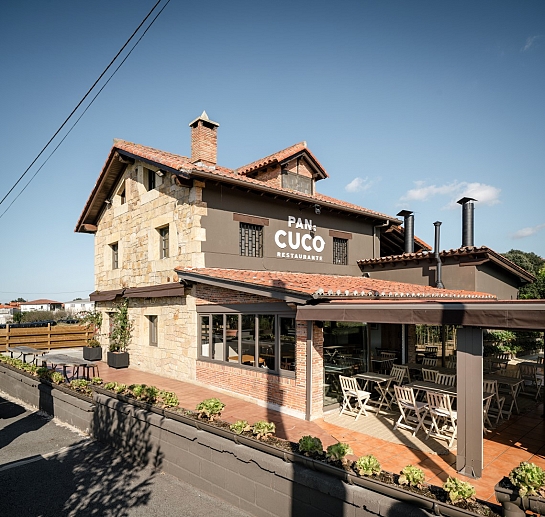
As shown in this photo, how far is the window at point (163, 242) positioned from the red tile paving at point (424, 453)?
531 centimetres

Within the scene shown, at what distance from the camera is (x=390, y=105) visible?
39.8 ft

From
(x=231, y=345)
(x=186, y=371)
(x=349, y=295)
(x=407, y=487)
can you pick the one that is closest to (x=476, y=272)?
(x=349, y=295)

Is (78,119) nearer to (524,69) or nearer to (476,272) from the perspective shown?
(524,69)

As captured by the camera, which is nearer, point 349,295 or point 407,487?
point 407,487

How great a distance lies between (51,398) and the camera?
992cm

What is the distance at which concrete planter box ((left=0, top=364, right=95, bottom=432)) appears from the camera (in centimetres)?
870

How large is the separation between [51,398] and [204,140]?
9523 millimetres

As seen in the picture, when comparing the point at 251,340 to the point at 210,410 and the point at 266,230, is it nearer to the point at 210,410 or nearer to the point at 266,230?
the point at 210,410

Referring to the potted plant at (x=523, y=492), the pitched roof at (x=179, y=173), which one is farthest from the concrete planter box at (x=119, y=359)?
the potted plant at (x=523, y=492)

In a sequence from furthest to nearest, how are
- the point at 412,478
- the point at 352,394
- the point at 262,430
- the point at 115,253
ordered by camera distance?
the point at 115,253 < the point at 352,394 < the point at 262,430 < the point at 412,478

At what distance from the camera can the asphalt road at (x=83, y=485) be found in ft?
17.9

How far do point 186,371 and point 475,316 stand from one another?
8.86 metres

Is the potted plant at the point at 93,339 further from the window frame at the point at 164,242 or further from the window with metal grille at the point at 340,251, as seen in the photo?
Result: the window with metal grille at the point at 340,251

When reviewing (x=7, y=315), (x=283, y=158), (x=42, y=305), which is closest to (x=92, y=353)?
(x=283, y=158)
